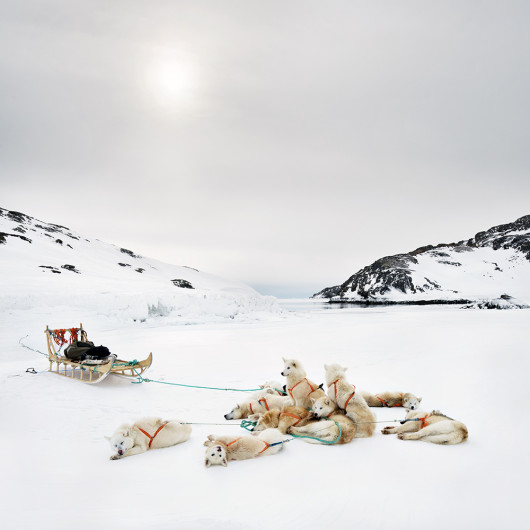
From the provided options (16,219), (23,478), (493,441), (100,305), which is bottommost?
(493,441)

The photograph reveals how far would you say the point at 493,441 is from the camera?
199 inches

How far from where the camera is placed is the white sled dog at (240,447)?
4.28 m

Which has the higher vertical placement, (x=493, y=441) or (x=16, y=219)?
(x=16, y=219)

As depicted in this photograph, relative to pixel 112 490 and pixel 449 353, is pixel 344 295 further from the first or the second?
pixel 112 490

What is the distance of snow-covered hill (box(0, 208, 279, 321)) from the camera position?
852 inches

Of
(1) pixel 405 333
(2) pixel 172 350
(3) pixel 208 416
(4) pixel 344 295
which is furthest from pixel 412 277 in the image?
(3) pixel 208 416

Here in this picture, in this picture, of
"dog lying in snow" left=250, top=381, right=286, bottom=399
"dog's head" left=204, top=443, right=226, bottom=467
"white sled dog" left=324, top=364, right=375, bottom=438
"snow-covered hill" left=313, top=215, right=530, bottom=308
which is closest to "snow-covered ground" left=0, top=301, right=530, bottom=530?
"dog's head" left=204, top=443, right=226, bottom=467

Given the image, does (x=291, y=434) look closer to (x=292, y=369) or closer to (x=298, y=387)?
(x=298, y=387)

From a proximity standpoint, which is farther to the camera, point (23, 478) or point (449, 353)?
point (449, 353)

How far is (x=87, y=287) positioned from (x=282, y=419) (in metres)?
24.9

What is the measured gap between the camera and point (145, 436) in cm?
494

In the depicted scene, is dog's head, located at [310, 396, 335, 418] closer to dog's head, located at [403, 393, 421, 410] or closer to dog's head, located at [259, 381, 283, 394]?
dog's head, located at [259, 381, 283, 394]

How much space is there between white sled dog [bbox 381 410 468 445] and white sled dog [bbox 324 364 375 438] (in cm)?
38

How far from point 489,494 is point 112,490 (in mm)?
4054
